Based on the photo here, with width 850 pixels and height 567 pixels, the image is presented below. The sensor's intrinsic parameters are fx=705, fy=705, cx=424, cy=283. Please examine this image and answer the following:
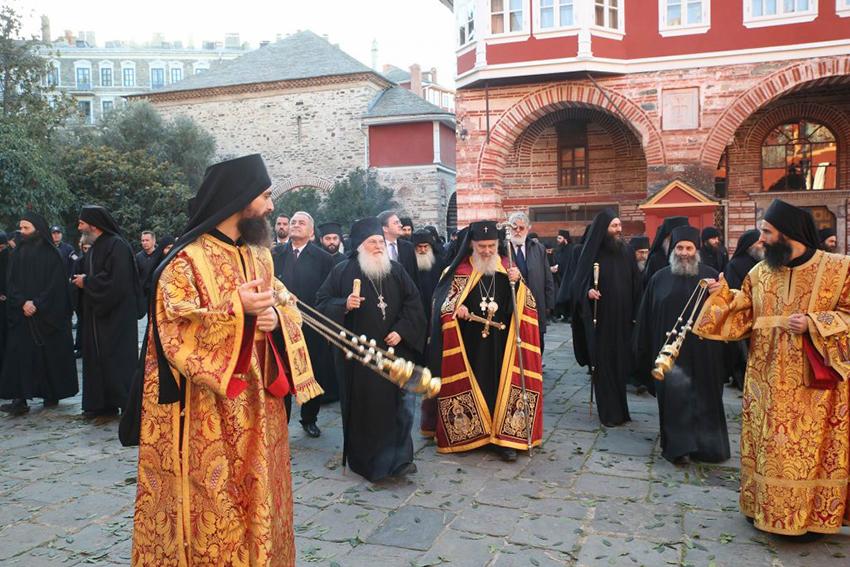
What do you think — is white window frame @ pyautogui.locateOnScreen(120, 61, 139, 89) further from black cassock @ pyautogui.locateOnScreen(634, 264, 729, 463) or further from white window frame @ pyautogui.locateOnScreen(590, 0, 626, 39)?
black cassock @ pyautogui.locateOnScreen(634, 264, 729, 463)

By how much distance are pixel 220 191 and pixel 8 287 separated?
5.96 meters

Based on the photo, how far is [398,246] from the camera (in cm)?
894

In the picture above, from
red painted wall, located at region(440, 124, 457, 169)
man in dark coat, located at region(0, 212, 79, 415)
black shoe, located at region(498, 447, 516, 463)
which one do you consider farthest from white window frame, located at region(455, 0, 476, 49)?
black shoe, located at region(498, 447, 516, 463)

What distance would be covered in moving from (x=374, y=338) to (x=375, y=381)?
39cm

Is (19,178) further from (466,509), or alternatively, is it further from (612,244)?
(466,509)

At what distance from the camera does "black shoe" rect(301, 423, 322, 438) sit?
6750 mm

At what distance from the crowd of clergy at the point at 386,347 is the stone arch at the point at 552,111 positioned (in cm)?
942

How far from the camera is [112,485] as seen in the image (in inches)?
211

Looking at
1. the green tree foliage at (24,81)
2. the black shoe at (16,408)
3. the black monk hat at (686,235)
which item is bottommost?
the black shoe at (16,408)

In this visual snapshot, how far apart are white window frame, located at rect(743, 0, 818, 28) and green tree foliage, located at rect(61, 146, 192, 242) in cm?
1829

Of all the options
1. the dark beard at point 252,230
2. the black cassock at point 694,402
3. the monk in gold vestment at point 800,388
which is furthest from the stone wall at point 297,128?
the dark beard at point 252,230

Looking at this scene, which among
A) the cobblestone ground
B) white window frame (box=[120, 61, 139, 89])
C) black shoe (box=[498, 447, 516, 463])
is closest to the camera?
the cobblestone ground

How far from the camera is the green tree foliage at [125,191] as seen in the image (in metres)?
23.8

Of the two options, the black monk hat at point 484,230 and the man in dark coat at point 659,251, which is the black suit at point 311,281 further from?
the man in dark coat at point 659,251
